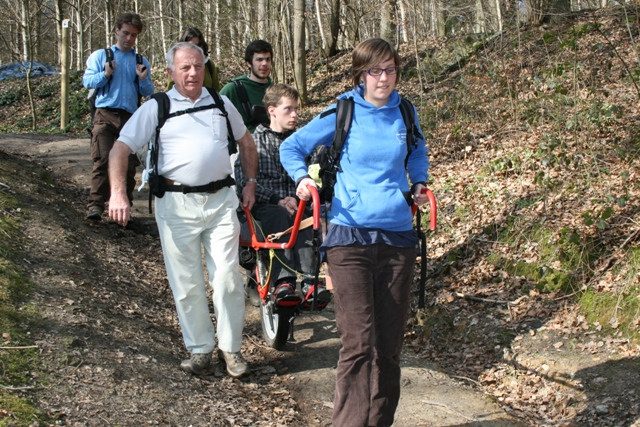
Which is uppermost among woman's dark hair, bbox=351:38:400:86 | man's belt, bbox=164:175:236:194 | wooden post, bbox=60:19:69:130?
wooden post, bbox=60:19:69:130

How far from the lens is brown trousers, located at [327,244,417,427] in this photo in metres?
3.64

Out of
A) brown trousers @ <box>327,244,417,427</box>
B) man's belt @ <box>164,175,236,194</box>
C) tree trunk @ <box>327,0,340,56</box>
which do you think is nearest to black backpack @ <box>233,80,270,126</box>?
man's belt @ <box>164,175,236,194</box>

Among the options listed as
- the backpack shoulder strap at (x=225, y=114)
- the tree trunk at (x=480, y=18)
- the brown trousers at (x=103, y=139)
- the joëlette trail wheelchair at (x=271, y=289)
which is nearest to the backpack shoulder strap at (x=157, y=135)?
the backpack shoulder strap at (x=225, y=114)

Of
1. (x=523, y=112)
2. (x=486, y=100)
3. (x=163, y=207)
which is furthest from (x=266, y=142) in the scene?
(x=486, y=100)

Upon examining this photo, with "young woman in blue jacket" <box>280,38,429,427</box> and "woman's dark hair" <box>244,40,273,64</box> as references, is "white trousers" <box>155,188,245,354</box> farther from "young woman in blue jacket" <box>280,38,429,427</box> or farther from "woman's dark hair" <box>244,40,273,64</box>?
"woman's dark hair" <box>244,40,273,64</box>

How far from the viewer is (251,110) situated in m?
6.38

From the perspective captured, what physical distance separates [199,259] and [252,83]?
2.58 meters

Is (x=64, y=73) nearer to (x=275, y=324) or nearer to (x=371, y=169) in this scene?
(x=275, y=324)

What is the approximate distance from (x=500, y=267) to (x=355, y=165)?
3.53m

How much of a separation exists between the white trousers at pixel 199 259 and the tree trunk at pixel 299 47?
11970 millimetres

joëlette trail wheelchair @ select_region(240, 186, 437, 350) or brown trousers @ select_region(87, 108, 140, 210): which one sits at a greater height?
brown trousers @ select_region(87, 108, 140, 210)

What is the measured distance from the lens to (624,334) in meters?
5.12

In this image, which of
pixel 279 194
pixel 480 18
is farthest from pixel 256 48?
pixel 480 18

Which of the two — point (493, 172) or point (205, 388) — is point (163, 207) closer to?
point (205, 388)
